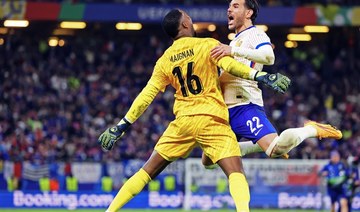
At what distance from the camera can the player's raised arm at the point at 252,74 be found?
923 cm

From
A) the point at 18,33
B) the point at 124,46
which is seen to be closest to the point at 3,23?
the point at 18,33

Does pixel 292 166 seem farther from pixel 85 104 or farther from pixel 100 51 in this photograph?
pixel 100 51

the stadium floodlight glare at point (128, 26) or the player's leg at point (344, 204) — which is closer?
the player's leg at point (344, 204)

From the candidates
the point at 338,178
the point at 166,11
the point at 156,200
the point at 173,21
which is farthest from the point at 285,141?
the point at 166,11

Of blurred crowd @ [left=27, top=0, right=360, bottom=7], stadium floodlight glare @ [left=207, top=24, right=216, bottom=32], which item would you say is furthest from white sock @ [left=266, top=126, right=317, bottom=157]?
stadium floodlight glare @ [left=207, top=24, right=216, bottom=32]

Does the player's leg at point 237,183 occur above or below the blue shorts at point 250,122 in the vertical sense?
below

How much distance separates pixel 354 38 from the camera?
35.8m

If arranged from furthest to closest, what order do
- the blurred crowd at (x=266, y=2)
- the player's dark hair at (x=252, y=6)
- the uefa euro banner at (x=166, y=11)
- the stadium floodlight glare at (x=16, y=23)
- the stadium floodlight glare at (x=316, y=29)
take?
the stadium floodlight glare at (x=316, y=29) < the blurred crowd at (x=266, y=2) < the stadium floodlight glare at (x=16, y=23) < the uefa euro banner at (x=166, y=11) < the player's dark hair at (x=252, y=6)

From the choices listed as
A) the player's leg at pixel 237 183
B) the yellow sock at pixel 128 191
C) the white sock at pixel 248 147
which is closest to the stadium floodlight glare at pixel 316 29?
the white sock at pixel 248 147

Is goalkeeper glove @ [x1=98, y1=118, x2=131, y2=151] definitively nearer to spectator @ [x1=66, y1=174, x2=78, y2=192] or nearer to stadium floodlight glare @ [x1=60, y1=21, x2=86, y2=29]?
spectator @ [x1=66, y1=174, x2=78, y2=192]

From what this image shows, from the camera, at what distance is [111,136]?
10.1 m

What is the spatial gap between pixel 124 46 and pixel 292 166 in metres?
10.5

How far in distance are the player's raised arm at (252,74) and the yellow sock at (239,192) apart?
1.01 m

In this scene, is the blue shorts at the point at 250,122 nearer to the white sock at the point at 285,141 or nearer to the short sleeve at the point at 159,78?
the white sock at the point at 285,141
